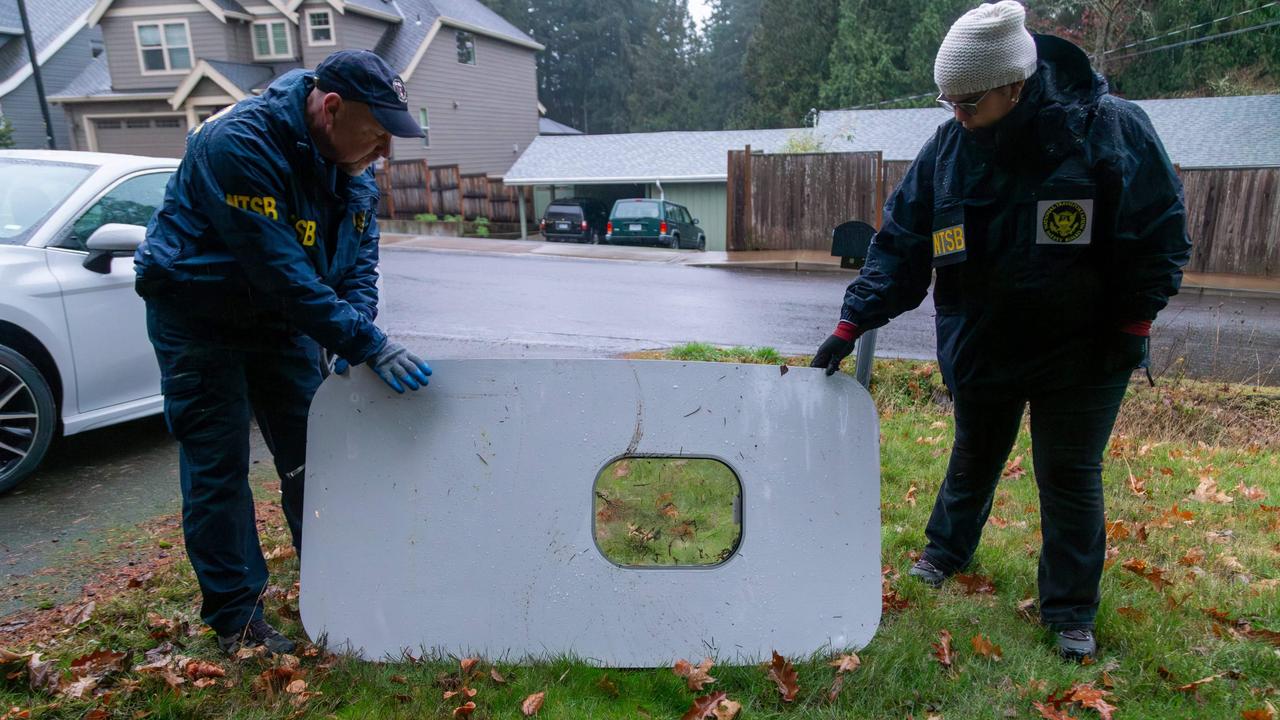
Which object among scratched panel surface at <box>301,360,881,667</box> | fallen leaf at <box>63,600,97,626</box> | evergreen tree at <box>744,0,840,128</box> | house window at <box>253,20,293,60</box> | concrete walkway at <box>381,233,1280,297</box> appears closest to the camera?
scratched panel surface at <box>301,360,881,667</box>

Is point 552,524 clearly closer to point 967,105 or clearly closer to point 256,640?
point 256,640

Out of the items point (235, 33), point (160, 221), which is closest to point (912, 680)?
point (160, 221)

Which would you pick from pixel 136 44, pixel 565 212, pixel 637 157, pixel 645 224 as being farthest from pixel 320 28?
pixel 645 224

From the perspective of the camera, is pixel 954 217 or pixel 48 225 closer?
pixel 954 217

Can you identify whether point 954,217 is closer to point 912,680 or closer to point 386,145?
point 912,680

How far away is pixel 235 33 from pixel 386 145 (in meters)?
27.6

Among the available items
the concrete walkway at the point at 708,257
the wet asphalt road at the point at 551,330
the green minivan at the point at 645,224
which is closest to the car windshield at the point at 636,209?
the green minivan at the point at 645,224

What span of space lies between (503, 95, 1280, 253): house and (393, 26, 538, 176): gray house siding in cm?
244

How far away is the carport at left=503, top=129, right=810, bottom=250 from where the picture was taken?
27391 millimetres

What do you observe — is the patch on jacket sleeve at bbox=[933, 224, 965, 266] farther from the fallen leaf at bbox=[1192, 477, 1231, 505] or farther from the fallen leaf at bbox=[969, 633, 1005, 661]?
the fallen leaf at bbox=[1192, 477, 1231, 505]

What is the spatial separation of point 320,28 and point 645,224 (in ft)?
41.6

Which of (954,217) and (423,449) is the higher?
(954,217)

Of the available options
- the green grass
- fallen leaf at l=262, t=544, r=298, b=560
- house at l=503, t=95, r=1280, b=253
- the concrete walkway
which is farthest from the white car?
house at l=503, t=95, r=1280, b=253

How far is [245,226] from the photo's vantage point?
2307mm
